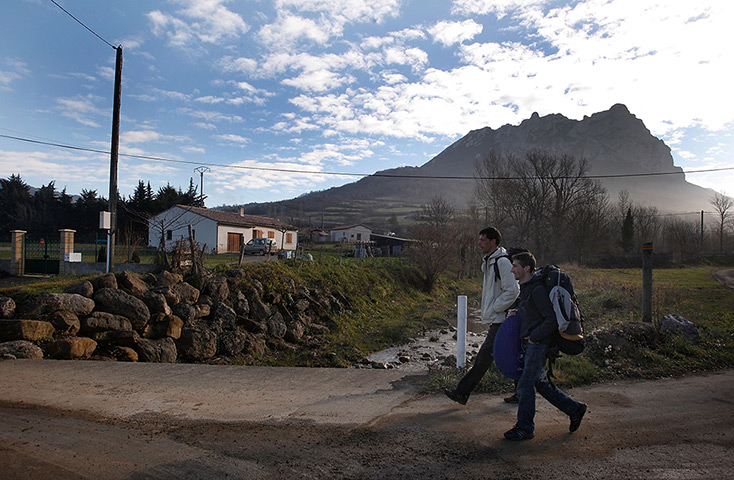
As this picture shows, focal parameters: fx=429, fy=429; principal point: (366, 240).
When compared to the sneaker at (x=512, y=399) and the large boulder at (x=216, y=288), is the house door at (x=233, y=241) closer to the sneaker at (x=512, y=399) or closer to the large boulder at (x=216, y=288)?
the large boulder at (x=216, y=288)

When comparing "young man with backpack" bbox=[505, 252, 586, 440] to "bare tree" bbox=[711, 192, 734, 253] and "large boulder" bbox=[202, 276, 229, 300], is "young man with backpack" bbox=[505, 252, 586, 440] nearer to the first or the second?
"large boulder" bbox=[202, 276, 229, 300]

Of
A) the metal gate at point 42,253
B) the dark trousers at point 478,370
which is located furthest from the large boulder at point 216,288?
the dark trousers at point 478,370

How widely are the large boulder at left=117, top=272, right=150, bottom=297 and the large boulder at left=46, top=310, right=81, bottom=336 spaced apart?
2.08 m

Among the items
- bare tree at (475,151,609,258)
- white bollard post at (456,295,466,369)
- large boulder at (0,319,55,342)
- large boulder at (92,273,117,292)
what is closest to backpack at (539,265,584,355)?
white bollard post at (456,295,466,369)

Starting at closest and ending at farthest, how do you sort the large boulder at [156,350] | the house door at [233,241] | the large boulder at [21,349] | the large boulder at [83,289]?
the large boulder at [21,349], the large boulder at [156,350], the large boulder at [83,289], the house door at [233,241]

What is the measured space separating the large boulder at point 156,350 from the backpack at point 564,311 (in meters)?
8.42

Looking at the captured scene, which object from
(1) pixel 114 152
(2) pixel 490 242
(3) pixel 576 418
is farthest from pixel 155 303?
(3) pixel 576 418

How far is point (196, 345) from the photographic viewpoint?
1053 cm

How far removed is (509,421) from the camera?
4.36m

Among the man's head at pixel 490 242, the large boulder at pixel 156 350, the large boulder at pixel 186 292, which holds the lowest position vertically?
the large boulder at pixel 156 350

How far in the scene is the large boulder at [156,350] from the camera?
9.16 m

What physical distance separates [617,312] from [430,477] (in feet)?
43.9

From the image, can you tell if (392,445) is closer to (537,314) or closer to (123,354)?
(537,314)

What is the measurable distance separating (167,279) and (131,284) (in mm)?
1390
